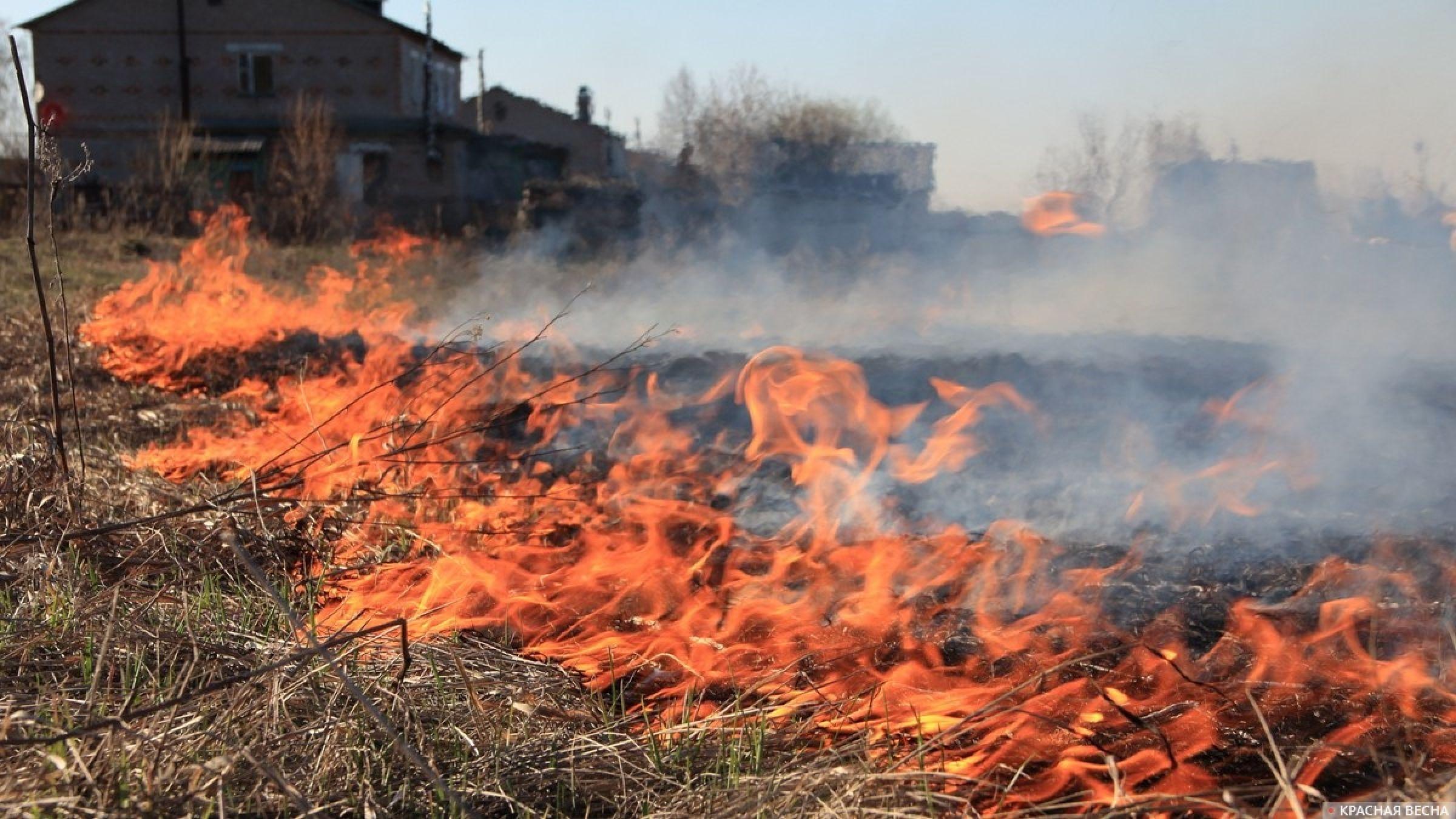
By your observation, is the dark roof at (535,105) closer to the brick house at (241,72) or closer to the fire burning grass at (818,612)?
the brick house at (241,72)

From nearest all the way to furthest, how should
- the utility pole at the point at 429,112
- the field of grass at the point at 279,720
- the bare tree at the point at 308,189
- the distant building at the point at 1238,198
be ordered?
the field of grass at the point at 279,720 → the distant building at the point at 1238,198 → the bare tree at the point at 308,189 → the utility pole at the point at 429,112

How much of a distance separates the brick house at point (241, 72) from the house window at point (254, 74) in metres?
0.02

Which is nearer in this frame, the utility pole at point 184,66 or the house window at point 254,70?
the utility pole at point 184,66

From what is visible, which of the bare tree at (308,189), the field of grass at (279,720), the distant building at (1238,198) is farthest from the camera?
the bare tree at (308,189)

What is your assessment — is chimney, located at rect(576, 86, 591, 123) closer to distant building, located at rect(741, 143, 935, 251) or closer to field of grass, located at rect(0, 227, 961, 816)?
distant building, located at rect(741, 143, 935, 251)

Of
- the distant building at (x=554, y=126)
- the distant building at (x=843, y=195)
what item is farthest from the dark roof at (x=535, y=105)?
the distant building at (x=843, y=195)

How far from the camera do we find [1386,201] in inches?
375

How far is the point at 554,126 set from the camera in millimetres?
45938

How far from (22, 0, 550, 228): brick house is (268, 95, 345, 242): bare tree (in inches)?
256

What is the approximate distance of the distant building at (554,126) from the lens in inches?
1801

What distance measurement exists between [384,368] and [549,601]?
4.35m

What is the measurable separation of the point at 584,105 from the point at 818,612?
44.9 metres

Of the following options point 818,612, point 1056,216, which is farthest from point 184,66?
point 818,612

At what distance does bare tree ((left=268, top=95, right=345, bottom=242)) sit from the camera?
20859 millimetres
